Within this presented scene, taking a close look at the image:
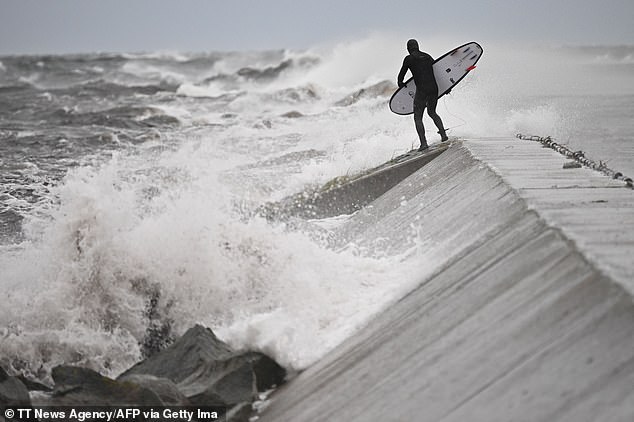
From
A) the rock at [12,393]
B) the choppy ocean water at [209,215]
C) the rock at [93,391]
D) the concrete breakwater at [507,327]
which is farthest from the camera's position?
the choppy ocean water at [209,215]

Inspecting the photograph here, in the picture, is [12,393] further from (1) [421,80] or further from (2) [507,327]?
(1) [421,80]

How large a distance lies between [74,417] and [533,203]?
12.8 feet

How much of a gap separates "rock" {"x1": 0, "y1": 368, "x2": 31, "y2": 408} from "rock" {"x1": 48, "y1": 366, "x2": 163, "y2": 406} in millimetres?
315

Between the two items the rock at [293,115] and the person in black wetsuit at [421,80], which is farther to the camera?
the rock at [293,115]

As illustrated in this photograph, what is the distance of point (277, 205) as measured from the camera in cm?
1288

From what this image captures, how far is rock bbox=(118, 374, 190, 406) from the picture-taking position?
562 cm

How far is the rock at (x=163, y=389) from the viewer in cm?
562

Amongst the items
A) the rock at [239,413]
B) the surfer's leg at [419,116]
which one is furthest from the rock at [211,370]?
the surfer's leg at [419,116]

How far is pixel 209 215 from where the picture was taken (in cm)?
985

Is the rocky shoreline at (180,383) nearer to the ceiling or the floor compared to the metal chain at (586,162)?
nearer to the floor

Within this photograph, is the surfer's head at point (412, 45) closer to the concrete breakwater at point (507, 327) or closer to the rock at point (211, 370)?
the concrete breakwater at point (507, 327)

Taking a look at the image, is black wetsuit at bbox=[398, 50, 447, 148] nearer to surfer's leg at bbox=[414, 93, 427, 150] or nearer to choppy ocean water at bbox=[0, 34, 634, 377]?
surfer's leg at bbox=[414, 93, 427, 150]

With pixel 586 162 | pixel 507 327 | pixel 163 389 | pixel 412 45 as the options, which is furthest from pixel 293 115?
pixel 507 327

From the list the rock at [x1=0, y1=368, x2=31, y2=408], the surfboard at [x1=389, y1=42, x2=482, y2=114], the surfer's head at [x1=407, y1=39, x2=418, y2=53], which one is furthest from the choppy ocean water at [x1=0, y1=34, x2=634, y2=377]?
the surfer's head at [x1=407, y1=39, x2=418, y2=53]
